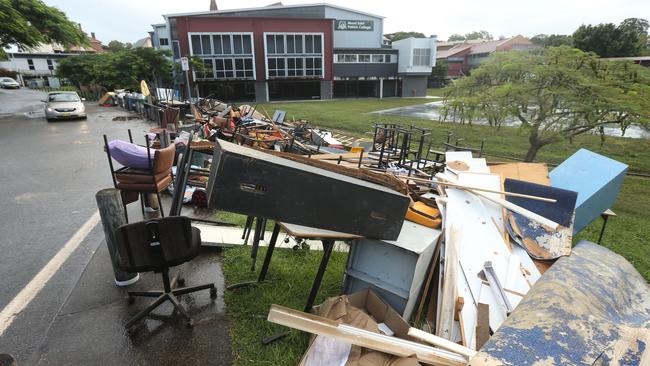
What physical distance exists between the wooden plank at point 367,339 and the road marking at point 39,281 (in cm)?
261

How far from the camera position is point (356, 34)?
37656mm

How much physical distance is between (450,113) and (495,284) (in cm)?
686

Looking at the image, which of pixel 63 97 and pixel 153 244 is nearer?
pixel 153 244

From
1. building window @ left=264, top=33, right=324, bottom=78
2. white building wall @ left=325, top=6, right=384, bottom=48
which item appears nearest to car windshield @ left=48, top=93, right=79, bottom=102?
building window @ left=264, top=33, right=324, bottom=78

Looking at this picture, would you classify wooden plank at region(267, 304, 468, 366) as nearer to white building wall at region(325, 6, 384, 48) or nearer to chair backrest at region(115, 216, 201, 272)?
chair backrest at region(115, 216, 201, 272)

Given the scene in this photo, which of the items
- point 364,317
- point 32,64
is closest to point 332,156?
point 364,317

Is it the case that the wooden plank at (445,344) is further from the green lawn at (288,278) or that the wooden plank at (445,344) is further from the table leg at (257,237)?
the table leg at (257,237)

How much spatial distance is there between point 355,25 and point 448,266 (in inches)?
1528

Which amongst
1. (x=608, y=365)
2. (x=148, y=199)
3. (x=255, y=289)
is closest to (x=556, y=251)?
(x=608, y=365)

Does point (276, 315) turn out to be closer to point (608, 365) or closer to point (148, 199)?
point (608, 365)

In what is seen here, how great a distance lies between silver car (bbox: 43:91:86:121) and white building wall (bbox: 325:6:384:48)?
2699cm

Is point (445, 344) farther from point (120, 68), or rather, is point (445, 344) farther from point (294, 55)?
point (294, 55)

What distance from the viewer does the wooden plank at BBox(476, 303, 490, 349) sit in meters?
2.40

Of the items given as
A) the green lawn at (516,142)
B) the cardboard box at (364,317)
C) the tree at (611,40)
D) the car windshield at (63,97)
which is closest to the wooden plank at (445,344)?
the cardboard box at (364,317)
